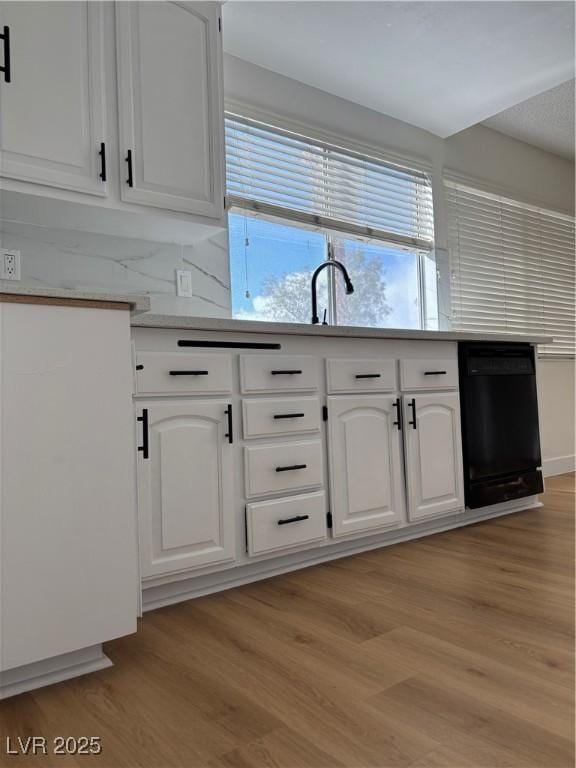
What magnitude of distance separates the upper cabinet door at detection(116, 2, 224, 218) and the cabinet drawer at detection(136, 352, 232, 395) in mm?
687

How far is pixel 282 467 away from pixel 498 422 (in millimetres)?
1296

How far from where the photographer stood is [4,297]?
123cm

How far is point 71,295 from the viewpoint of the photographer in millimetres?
1302

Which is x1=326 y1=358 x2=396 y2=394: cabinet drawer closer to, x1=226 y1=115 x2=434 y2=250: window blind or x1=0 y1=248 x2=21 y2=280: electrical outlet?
x1=226 y1=115 x2=434 y2=250: window blind

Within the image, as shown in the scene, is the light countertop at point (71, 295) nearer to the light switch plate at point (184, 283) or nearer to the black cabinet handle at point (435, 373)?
the light switch plate at point (184, 283)

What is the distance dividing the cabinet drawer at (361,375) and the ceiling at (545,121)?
2347mm

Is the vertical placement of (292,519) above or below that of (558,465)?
above

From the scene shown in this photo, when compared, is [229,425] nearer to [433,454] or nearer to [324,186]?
[433,454]

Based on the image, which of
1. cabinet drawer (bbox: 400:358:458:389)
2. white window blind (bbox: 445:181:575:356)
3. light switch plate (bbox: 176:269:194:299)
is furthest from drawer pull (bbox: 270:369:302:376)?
white window blind (bbox: 445:181:575:356)

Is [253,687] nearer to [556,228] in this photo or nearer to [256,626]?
[256,626]

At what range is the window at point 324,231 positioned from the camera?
288 centimetres

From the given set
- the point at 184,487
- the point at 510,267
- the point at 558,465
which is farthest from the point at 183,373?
the point at 558,465

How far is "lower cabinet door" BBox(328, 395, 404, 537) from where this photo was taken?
7.29 feet

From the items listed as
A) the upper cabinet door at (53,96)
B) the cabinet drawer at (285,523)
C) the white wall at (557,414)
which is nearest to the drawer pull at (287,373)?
the cabinet drawer at (285,523)
